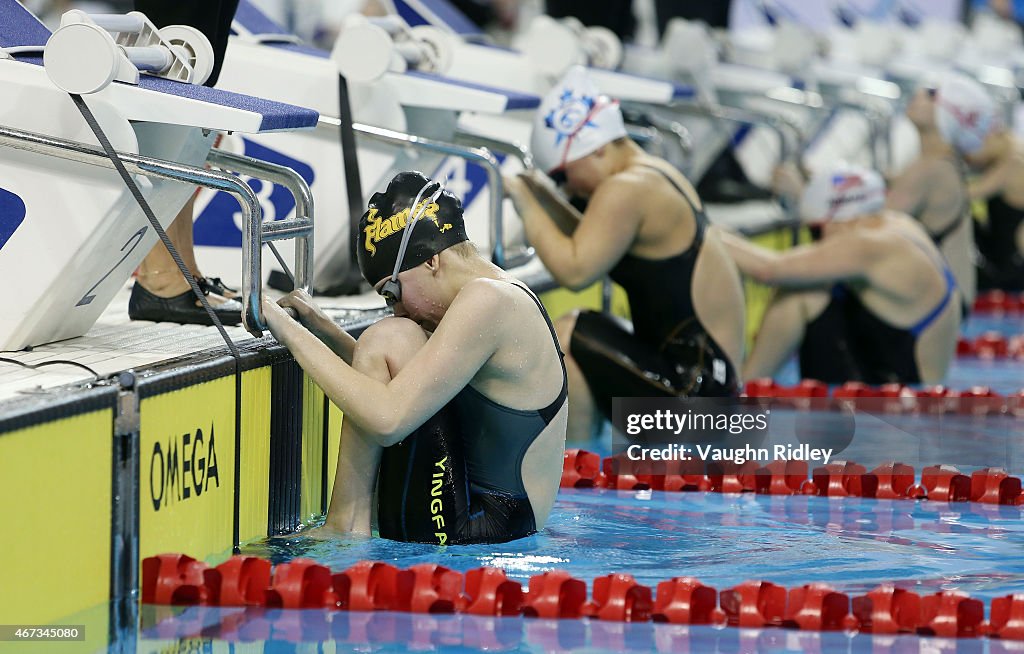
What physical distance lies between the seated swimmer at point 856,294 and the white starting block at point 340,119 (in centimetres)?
164

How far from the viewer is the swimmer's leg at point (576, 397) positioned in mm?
6051

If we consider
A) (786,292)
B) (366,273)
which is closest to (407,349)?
(366,273)

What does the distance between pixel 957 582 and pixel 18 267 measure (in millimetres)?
2353

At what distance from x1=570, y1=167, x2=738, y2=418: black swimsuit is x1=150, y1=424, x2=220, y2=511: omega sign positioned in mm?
2096

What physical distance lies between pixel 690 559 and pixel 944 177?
515 cm

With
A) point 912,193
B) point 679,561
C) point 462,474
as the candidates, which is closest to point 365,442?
point 462,474

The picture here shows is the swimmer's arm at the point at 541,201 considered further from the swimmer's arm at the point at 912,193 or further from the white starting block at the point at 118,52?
the swimmer's arm at the point at 912,193

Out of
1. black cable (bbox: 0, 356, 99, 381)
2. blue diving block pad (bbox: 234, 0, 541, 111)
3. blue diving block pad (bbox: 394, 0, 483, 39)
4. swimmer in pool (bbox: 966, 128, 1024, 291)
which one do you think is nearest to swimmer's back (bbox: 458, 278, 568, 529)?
black cable (bbox: 0, 356, 99, 381)

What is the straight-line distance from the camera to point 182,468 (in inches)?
158

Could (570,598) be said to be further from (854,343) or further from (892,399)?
(854,343)

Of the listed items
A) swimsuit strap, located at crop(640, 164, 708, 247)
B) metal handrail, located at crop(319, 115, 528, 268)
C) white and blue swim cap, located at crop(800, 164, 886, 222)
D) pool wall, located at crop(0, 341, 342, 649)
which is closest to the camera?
pool wall, located at crop(0, 341, 342, 649)

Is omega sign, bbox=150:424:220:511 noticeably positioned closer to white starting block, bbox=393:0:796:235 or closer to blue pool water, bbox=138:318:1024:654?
blue pool water, bbox=138:318:1024:654

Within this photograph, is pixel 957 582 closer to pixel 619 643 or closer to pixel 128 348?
pixel 619 643

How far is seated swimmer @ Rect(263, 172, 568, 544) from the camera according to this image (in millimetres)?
3998
